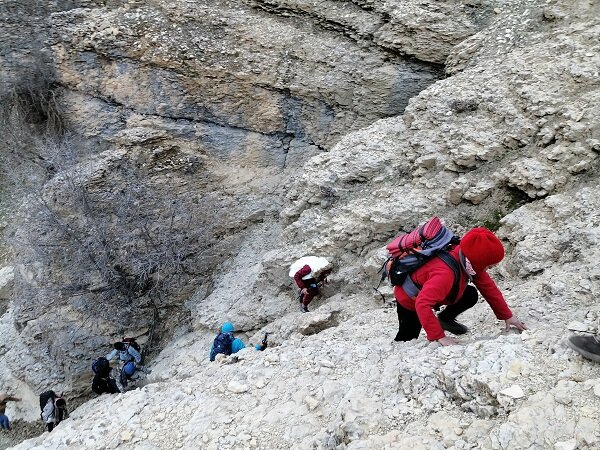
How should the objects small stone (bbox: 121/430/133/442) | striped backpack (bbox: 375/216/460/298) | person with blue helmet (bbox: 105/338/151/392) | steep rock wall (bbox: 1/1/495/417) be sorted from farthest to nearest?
steep rock wall (bbox: 1/1/495/417)
person with blue helmet (bbox: 105/338/151/392)
small stone (bbox: 121/430/133/442)
striped backpack (bbox: 375/216/460/298)

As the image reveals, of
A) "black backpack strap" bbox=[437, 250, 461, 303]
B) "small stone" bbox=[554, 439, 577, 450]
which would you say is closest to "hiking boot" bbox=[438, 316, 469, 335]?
"black backpack strap" bbox=[437, 250, 461, 303]

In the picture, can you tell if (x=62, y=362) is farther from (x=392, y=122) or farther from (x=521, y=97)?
(x=521, y=97)

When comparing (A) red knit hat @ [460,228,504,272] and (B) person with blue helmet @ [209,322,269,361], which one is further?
(B) person with blue helmet @ [209,322,269,361]

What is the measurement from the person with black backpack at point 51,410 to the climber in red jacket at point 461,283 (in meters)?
5.84

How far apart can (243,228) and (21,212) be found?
5005 mm

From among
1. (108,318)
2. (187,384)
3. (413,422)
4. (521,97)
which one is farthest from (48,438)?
(521,97)

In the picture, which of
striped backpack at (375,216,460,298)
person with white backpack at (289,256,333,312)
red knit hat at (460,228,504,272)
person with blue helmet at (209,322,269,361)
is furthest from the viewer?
person with white backpack at (289,256,333,312)

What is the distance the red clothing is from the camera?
Answer: 3.21 m

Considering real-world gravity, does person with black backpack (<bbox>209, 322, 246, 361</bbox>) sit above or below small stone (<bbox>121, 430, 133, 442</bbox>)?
below

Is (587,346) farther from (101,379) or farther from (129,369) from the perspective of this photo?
(129,369)

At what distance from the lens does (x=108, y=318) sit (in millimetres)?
8961

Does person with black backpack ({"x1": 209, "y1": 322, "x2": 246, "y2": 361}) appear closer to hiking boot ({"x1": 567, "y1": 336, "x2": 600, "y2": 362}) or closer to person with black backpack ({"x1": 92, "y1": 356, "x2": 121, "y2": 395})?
person with black backpack ({"x1": 92, "y1": 356, "x2": 121, "y2": 395})

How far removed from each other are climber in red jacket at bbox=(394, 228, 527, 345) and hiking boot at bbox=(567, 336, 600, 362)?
65cm

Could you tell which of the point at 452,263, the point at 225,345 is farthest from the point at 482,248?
the point at 225,345
